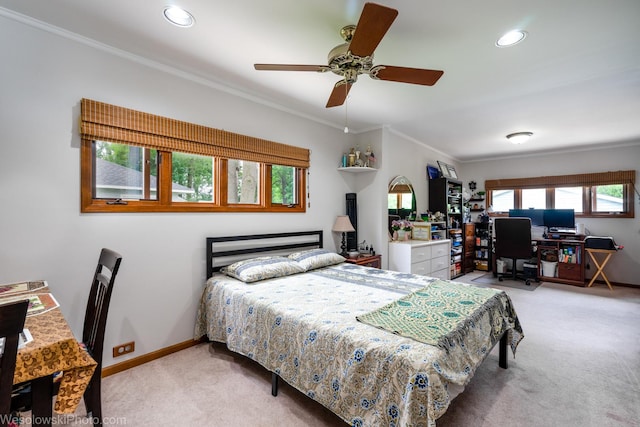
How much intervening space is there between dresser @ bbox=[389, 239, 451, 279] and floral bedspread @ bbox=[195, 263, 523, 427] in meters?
1.35

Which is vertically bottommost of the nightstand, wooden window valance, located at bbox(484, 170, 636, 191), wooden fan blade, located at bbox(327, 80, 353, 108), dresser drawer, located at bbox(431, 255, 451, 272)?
dresser drawer, located at bbox(431, 255, 451, 272)

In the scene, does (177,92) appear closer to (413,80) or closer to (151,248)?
(151,248)

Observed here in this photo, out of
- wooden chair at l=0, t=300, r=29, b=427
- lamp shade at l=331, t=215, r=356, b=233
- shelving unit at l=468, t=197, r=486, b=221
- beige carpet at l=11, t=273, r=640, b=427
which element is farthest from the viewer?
shelving unit at l=468, t=197, r=486, b=221

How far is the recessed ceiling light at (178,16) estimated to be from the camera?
5.85 ft

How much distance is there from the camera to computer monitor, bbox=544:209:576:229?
5.23 metres

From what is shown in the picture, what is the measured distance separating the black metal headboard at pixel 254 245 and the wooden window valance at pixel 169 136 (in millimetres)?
859

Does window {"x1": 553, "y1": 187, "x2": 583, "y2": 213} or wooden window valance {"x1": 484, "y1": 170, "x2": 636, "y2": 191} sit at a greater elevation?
wooden window valance {"x1": 484, "y1": 170, "x2": 636, "y2": 191}

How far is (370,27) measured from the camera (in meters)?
1.42

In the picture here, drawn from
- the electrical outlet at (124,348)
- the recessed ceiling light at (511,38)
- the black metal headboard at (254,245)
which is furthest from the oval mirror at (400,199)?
the electrical outlet at (124,348)

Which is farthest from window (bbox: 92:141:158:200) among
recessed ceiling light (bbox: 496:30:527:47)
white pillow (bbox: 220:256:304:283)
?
recessed ceiling light (bbox: 496:30:527:47)

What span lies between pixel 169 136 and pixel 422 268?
3651 millimetres

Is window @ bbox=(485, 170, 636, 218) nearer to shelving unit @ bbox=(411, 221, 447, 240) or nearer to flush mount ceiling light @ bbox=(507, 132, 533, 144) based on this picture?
flush mount ceiling light @ bbox=(507, 132, 533, 144)

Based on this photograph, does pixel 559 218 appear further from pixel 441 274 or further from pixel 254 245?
pixel 254 245

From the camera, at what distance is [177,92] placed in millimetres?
2568
